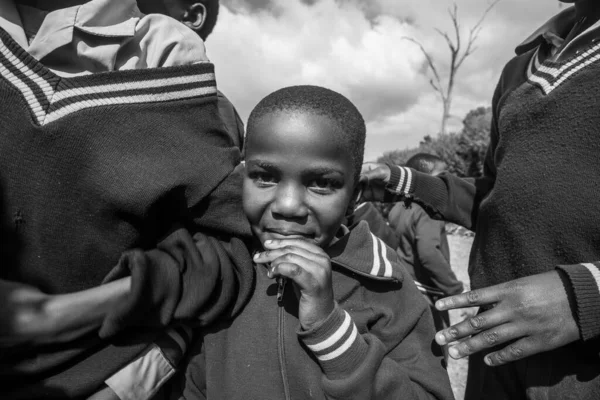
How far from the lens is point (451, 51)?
20.1 meters

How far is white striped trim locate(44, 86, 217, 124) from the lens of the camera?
1.04 m

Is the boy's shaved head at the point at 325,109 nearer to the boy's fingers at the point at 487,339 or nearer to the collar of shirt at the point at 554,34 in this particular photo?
the boy's fingers at the point at 487,339

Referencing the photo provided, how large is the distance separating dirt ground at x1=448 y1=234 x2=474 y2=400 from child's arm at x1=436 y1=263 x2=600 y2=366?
3.61 metres

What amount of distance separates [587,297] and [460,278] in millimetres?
7968

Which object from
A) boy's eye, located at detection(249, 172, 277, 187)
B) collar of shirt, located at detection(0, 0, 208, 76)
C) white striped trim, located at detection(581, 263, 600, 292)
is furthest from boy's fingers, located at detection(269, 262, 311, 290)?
white striped trim, located at detection(581, 263, 600, 292)

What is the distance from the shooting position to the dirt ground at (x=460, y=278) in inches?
175

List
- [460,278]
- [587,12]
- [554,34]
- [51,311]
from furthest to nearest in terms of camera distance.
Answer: [460,278] < [554,34] < [587,12] < [51,311]

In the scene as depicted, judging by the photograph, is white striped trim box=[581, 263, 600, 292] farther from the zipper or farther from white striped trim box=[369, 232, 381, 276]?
the zipper

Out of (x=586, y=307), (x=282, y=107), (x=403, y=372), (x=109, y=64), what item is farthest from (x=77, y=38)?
(x=586, y=307)

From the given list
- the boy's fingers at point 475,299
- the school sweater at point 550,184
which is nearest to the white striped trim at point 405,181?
the school sweater at point 550,184

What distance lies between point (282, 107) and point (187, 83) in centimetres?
32

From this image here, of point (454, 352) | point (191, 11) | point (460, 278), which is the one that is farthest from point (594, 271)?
point (460, 278)

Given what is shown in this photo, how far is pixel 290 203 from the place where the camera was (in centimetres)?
125

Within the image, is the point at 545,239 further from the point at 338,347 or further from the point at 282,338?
the point at 282,338
